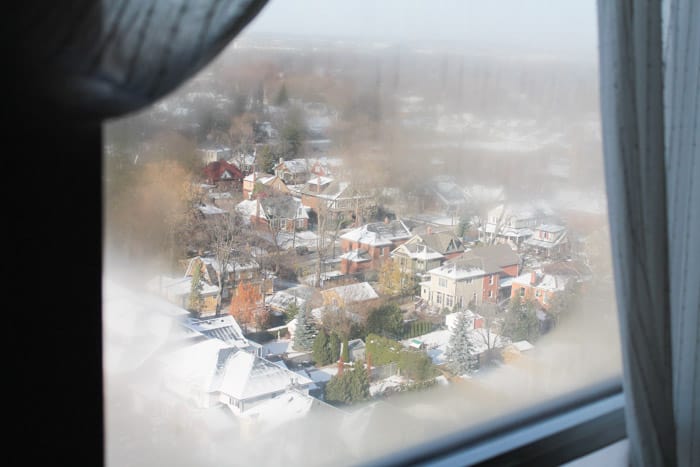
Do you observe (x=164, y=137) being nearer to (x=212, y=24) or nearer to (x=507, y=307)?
(x=212, y=24)

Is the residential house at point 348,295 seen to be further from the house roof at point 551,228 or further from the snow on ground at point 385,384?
the house roof at point 551,228

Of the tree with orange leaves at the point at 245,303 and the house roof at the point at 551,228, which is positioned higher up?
the tree with orange leaves at the point at 245,303

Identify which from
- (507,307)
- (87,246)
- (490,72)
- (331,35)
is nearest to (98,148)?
(87,246)

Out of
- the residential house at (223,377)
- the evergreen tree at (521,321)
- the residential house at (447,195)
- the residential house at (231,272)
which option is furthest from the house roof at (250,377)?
the evergreen tree at (521,321)

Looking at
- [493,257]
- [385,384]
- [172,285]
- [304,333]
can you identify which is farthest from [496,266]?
[172,285]

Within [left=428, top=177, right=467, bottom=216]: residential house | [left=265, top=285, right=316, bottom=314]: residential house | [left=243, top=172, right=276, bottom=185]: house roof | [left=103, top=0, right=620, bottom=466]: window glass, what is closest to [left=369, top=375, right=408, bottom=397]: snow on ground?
[left=103, top=0, right=620, bottom=466]: window glass

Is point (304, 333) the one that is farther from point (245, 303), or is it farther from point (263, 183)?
point (263, 183)
